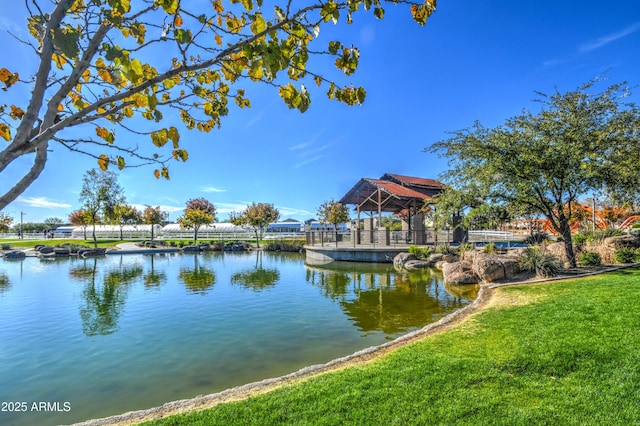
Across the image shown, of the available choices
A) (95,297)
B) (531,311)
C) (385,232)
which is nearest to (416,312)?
(531,311)

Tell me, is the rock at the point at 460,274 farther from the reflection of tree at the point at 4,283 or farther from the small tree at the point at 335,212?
the small tree at the point at 335,212

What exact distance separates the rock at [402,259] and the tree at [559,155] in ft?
23.6

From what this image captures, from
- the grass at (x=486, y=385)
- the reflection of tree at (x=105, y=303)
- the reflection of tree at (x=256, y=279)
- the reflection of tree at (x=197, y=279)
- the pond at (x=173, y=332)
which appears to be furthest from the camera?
the reflection of tree at (x=256, y=279)

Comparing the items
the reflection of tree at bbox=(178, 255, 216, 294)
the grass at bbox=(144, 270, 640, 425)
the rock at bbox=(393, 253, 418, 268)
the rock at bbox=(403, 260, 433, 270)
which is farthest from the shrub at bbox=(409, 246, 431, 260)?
the grass at bbox=(144, 270, 640, 425)

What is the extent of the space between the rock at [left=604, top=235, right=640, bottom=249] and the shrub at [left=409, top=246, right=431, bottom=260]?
314 inches

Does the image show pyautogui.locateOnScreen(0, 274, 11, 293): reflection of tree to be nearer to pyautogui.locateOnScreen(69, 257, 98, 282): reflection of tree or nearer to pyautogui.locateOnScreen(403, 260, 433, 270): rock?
pyautogui.locateOnScreen(69, 257, 98, 282): reflection of tree

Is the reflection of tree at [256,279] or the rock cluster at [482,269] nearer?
the rock cluster at [482,269]

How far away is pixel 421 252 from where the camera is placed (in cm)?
1958

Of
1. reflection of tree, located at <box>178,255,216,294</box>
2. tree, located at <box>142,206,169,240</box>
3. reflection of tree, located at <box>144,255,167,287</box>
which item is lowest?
reflection of tree, located at <box>178,255,216,294</box>

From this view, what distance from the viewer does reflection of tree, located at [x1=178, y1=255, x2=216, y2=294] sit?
Result: 13.6m

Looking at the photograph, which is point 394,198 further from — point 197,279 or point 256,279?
point 197,279

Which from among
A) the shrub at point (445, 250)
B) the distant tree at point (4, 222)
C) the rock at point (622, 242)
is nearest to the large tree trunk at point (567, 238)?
the rock at point (622, 242)

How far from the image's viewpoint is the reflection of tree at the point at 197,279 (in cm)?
1359

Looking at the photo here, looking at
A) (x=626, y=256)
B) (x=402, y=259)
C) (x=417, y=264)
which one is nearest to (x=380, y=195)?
(x=402, y=259)
